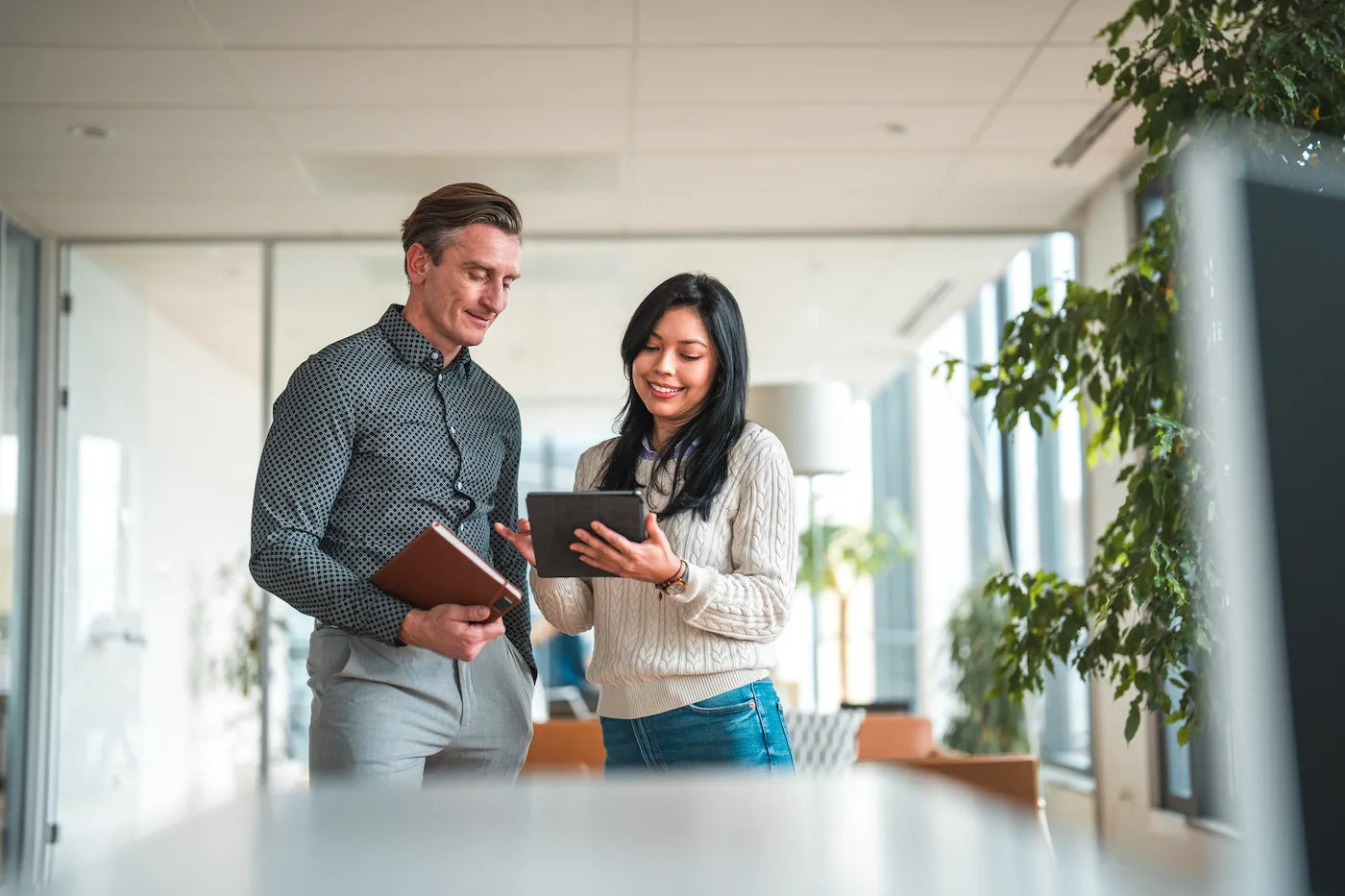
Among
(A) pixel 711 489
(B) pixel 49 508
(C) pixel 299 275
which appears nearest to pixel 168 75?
(C) pixel 299 275

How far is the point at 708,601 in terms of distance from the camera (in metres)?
1.78

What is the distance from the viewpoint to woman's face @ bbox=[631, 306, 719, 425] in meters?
1.97

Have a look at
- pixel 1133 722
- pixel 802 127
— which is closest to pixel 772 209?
pixel 802 127

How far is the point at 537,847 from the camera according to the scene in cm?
38

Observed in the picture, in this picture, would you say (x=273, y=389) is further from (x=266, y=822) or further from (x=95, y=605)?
(x=266, y=822)

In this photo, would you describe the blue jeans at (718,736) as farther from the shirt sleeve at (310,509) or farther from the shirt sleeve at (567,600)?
the shirt sleeve at (310,509)

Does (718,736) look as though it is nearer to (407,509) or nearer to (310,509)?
(407,509)

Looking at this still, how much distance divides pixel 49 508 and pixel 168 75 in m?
2.18

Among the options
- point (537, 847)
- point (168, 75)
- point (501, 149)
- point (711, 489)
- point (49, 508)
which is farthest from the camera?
point (49, 508)

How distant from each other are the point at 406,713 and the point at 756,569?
53cm

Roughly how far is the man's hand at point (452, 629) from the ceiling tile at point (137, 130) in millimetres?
2785

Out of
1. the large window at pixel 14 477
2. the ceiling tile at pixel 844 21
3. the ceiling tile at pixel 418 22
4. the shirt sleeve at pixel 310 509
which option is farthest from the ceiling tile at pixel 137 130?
the shirt sleeve at pixel 310 509

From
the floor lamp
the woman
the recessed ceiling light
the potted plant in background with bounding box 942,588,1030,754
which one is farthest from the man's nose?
the potted plant in background with bounding box 942,588,1030,754

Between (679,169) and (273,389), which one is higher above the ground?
(679,169)
